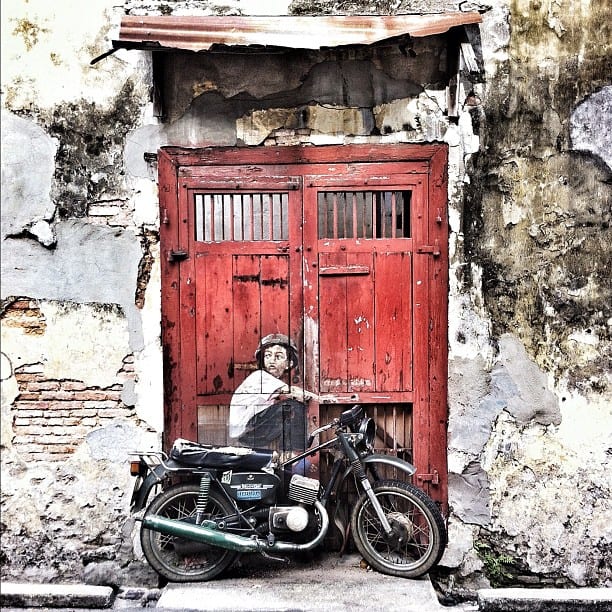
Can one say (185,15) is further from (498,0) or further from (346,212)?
(498,0)

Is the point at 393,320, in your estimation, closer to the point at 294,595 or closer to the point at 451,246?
the point at 451,246

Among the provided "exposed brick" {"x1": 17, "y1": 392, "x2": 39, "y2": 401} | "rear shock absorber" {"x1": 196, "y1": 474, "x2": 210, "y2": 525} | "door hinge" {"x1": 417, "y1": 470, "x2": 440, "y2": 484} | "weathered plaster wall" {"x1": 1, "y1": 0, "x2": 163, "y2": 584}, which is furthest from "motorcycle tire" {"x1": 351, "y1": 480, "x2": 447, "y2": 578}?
"exposed brick" {"x1": 17, "y1": 392, "x2": 39, "y2": 401}

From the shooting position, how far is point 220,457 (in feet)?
15.0

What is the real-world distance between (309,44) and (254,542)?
3.11m

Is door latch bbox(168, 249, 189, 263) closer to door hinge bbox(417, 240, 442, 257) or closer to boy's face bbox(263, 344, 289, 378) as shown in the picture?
boy's face bbox(263, 344, 289, 378)

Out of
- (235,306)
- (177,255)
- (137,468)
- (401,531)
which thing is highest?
(177,255)

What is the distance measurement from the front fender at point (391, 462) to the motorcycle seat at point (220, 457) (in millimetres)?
642

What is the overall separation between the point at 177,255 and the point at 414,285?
163 centimetres

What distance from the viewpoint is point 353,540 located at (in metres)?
4.86

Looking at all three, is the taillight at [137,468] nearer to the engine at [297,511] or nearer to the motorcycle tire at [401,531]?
the engine at [297,511]

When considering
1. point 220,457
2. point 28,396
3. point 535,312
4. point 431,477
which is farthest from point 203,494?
point 535,312

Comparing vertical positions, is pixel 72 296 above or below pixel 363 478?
above

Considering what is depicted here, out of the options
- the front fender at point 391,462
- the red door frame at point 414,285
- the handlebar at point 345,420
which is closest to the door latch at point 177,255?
the red door frame at point 414,285

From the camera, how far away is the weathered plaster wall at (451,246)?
4777 mm
